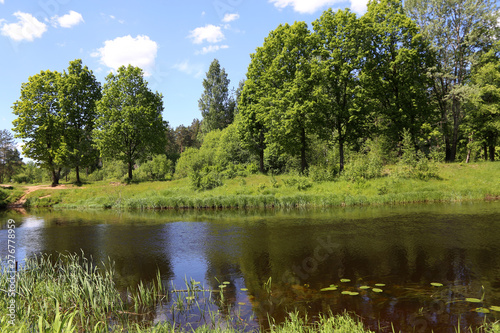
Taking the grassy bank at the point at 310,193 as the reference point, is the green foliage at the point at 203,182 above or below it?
above

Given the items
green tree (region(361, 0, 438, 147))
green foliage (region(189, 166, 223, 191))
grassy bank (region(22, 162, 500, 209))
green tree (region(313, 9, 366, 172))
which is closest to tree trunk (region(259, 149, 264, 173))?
grassy bank (region(22, 162, 500, 209))

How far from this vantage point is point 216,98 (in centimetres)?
7362

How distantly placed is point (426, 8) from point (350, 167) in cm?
2132

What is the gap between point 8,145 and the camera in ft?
213

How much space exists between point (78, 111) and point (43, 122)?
4.68m

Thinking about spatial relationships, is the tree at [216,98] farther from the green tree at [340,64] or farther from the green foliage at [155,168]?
the green tree at [340,64]

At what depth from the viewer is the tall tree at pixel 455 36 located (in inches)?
1412

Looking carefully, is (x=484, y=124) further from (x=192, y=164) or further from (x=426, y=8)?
(x=192, y=164)

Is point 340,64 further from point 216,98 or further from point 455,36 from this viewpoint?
point 216,98

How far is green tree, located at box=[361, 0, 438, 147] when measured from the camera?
35094mm

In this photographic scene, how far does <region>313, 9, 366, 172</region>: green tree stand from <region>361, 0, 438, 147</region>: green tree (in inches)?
62.7

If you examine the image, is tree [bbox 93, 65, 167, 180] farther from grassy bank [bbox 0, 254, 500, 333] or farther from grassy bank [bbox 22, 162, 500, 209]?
grassy bank [bbox 0, 254, 500, 333]

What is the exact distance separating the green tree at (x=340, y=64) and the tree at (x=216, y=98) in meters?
39.2

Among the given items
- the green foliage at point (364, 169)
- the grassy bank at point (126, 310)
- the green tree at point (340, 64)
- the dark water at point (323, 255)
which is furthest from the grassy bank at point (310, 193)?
the grassy bank at point (126, 310)
